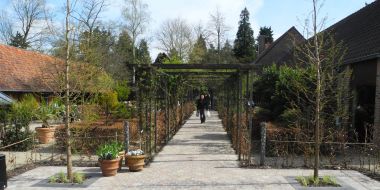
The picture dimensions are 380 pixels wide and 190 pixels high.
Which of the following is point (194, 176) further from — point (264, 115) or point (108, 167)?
point (264, 115)

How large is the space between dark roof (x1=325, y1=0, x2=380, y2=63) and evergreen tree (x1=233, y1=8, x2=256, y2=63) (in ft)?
136

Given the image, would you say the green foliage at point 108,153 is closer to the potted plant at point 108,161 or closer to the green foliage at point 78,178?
the potted plant at point 108,161

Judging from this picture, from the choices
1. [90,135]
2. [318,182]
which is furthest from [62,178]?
[318,182]

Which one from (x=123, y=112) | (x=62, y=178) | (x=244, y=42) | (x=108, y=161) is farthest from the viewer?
(x=244, y=42)

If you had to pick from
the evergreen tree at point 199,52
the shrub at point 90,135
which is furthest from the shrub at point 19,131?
the evergreen tree at point 199,52

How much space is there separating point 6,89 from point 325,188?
1804 cm

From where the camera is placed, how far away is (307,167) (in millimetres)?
11086

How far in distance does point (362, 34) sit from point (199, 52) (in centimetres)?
3740

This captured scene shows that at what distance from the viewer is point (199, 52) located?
5381cm

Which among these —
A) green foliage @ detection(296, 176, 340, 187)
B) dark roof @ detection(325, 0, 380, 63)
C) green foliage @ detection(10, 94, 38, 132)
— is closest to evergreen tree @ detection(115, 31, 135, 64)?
dark roof @ detection(325, 0, 380, 63)

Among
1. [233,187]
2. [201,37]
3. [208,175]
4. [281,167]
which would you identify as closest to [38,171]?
[208,175]

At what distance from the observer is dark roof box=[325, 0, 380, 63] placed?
47.5ft

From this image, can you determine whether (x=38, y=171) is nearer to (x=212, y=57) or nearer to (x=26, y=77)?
(x=26, y=77)

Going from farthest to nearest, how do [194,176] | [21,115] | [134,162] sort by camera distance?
[21,115]
[134,162]
[194,176]
